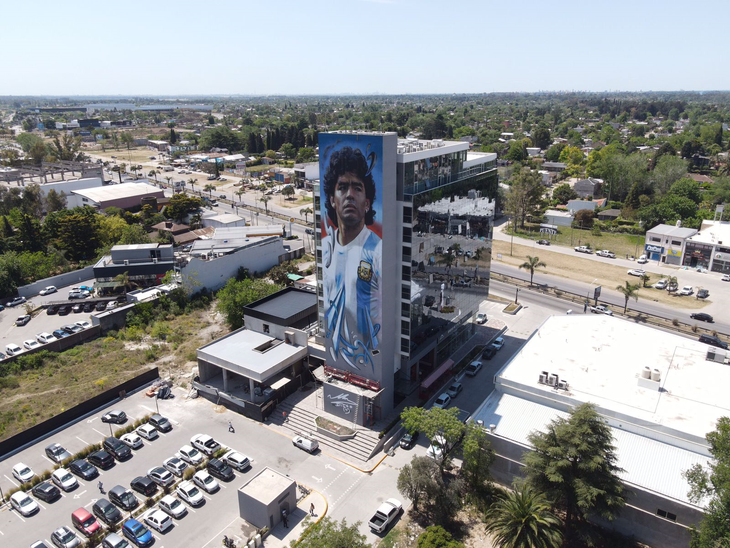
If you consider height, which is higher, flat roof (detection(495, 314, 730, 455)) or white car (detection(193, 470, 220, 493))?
flat roof (detection(495, 314, 730, 455))

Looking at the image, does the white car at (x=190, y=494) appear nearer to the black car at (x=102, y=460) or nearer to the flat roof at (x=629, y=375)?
the black car at (x=102, y=460)

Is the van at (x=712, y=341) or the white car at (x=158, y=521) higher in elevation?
the van at (x=712, y=341)

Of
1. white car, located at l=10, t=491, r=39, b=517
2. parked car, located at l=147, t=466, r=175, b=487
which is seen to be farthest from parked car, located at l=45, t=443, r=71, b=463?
parked car, located at l=147, t=466, r=175, b=487

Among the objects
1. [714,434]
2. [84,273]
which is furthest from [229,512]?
[84,273]

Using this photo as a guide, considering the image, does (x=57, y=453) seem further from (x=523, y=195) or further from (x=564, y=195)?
(x=564, y=195)

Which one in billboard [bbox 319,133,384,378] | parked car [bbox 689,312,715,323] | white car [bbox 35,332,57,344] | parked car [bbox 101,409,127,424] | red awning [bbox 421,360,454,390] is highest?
billboard [bbox 319,133,384,378]

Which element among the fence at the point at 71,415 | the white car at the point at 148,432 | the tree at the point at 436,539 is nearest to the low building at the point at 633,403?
the tree at the point at 436,539

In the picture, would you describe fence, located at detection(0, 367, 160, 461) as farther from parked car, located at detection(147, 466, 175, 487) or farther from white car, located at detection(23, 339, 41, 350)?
white car, located at detection(23, 339, 41, 350)
